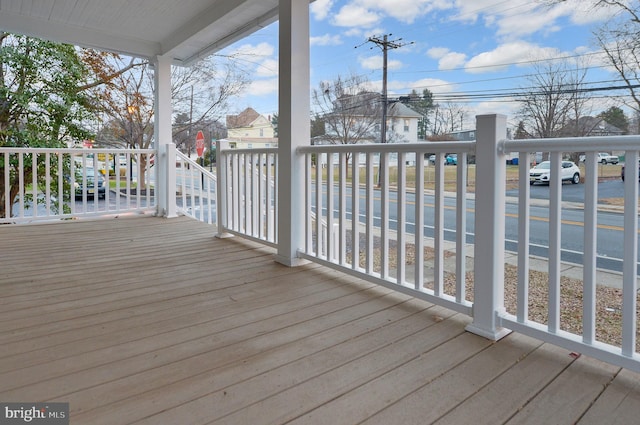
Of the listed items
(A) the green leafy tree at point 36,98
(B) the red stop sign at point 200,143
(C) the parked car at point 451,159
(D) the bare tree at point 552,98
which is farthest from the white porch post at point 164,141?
(D) the bare tree at point 552,98

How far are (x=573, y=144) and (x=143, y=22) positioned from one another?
4.36 metres

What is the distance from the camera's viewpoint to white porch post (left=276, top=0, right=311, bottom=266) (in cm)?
282

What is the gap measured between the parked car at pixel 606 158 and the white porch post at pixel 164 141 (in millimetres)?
4707

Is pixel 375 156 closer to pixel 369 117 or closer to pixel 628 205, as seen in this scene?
Answer: pixel 369 117

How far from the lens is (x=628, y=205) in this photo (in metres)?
1.41

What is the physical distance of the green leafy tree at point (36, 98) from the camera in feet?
19.6

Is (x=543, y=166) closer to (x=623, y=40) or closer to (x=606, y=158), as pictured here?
→ (x=606, y=158)

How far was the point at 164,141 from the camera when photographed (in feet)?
17.3

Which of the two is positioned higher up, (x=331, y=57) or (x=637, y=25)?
(x=331, y=57)

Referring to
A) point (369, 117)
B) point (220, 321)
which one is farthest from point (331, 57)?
point (220, 321)

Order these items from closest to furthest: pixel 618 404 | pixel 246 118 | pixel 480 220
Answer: pixel 618 404, pixel 480 220, pixel 246 118

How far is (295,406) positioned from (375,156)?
1.47 m

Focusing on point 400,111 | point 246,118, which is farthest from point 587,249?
point 246,118

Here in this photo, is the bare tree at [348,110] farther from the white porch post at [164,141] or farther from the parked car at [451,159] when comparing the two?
the white porch post at [164,141]
